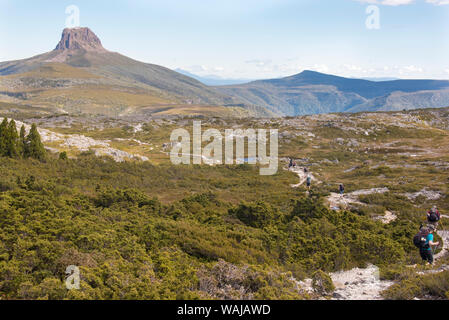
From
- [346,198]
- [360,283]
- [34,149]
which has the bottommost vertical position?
[346,198]

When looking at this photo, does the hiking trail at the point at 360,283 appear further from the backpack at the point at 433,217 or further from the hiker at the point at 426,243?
the backpack at the point at 433,217

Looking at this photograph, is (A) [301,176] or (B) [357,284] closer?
(B) [357,284]

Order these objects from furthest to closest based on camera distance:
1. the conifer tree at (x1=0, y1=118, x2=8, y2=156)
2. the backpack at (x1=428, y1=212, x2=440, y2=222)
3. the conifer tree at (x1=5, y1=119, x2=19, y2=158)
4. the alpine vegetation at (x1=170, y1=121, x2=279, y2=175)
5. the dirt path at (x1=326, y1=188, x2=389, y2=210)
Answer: the alpine vegetation at (x1=170, y1=121, x2=279, y2=175) → the conifer tree at (x1=5, y1=119, x2=19, y2=158) → the conifer tree at (x1=0, y1=118, x2=8, y2=156) → the dirt path at (x1=326, y1=188, x2=389, y2=210) → the backpack at (x1=428, y1=212, x2=440, y2=222)

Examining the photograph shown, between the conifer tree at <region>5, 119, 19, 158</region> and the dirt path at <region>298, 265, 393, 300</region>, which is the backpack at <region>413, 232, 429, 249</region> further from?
the conifer tree at <region>5, 119, 19, 158</region>

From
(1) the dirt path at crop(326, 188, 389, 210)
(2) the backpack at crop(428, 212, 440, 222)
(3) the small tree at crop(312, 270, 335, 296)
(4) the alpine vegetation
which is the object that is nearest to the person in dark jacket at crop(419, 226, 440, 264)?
(3) the small tree at crop(312, 270, 335, 296)

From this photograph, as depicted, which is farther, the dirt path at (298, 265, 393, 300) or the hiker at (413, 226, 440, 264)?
the hiker at (413, 226, 440, 264)

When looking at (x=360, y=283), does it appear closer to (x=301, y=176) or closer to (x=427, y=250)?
(x=427, y=250)

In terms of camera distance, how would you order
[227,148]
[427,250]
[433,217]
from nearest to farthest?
[427,250] < [433,217] < [227,148]

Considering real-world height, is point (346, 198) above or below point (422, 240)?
below

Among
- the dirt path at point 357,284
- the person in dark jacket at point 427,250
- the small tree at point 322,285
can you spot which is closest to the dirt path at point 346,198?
the person in dark jacket at point 427,250

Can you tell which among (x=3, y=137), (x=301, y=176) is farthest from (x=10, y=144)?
(x=301, y=176)

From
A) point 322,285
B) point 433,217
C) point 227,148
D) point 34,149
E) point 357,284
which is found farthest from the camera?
point 227,148

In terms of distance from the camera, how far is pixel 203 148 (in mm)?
67938

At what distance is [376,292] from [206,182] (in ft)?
95.5
